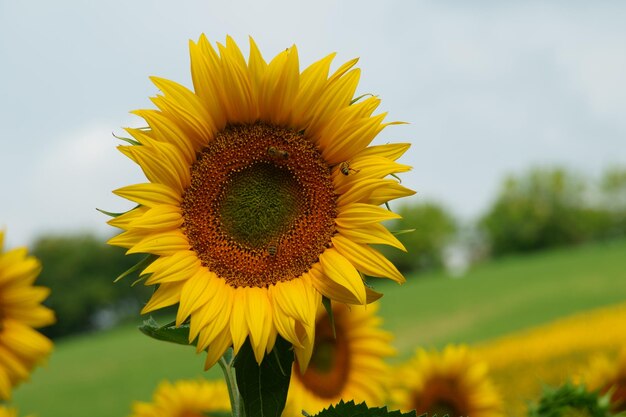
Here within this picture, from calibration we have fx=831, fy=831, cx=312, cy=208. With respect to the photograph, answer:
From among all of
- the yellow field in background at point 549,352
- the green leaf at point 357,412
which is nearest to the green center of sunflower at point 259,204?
the green leaf at point 357,412

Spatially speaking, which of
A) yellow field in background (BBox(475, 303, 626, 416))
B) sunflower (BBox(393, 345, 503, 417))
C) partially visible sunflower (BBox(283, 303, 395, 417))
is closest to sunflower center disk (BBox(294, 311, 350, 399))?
partially visible sunflower (BBox(283, 303, 395, 417))

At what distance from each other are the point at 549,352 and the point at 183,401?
9.31 meters

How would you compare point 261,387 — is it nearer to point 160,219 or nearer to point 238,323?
point 238,323

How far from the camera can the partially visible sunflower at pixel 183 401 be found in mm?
2855

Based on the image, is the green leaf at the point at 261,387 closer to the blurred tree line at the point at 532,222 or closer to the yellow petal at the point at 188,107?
the yellow petal at the point at 188,107

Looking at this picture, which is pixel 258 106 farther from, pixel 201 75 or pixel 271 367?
pixel 271 367

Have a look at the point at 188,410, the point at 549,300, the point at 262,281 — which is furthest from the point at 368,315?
the point at 549,300

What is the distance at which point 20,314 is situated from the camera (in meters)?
3.50

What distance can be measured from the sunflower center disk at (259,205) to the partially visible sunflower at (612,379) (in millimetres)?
1198

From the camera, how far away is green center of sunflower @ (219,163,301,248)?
5.80ft

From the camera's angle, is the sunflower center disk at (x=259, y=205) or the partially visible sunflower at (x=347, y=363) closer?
the sunflower center disk at (x=259, y=205)

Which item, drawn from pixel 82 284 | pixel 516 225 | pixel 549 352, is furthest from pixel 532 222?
pixel 549 352

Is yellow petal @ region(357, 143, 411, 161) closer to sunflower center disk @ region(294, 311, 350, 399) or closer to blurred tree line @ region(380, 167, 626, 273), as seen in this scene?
sunflower center disk @ region(294, 311, 350, 399)

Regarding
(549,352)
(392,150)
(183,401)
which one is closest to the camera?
(392,150)
